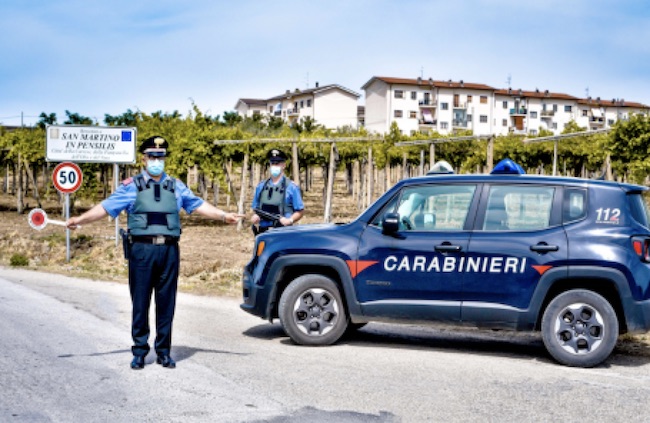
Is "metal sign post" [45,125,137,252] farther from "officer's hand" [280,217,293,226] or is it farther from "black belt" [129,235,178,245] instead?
"black belt" [129,235,178,245]

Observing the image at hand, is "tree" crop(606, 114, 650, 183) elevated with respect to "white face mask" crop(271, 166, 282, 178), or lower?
elevated

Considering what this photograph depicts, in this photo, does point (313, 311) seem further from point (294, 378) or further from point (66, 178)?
point (66, 178)

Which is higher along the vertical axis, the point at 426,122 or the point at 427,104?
the point at 427,104

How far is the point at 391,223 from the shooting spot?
26.1ft

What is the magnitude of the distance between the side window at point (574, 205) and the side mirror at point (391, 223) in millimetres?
1552

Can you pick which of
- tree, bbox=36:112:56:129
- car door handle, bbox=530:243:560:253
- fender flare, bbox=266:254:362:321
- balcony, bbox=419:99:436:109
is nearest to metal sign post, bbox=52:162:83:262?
fender flare, bbox=266:254:362:321

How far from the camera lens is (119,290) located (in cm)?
1312

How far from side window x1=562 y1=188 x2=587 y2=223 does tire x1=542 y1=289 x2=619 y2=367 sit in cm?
69

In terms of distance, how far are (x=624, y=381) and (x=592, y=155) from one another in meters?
40.5

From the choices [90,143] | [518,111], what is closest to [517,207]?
[90,143]

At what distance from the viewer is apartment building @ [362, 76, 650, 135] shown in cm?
10556

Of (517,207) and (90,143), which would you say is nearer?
(517,207)

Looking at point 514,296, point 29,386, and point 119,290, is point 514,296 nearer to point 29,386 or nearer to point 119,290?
point 29,386

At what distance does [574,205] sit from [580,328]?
114 centimetres
